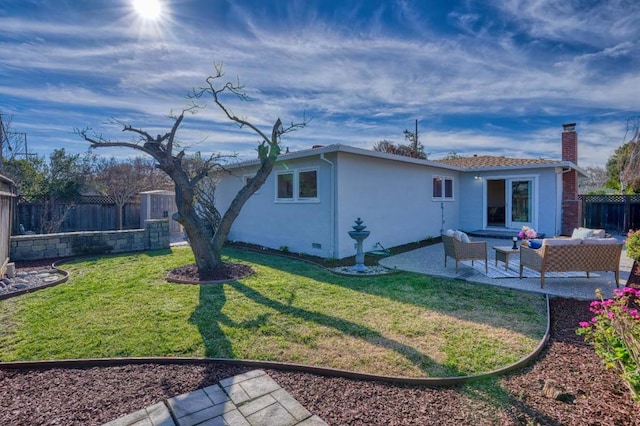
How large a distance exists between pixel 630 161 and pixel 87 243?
91.0ft

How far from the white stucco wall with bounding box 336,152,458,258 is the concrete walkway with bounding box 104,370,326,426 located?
6.02 metres

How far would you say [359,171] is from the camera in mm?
9188

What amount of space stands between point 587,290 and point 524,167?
7910mm

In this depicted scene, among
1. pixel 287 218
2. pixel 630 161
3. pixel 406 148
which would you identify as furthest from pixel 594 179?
pixel 287 218

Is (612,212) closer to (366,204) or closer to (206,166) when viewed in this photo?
(366,204)

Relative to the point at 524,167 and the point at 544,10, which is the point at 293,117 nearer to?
the point at 544,10

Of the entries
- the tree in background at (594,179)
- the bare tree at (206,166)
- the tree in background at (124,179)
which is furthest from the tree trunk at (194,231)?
the tree in background at (594,179)

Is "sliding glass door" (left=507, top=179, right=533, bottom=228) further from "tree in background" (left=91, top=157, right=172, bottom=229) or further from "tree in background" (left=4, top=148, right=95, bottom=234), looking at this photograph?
"tree in background" (left=4, top=148, right=95, bottom=234)

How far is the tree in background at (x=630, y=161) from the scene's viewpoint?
1948cm

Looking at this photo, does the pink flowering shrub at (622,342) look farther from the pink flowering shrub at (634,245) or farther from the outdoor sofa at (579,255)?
the pink flowering shrub at (634,245)

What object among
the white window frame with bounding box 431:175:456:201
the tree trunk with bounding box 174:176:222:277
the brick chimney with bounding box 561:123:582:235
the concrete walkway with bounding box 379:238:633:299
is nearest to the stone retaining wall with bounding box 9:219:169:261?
the tree trunk with bounding box 174:176:222:277

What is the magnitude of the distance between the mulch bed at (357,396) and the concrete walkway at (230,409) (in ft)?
0.32

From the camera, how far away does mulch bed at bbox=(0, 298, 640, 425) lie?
2.42 meters

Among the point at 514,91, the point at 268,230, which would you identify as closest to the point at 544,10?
the point at 514,91
